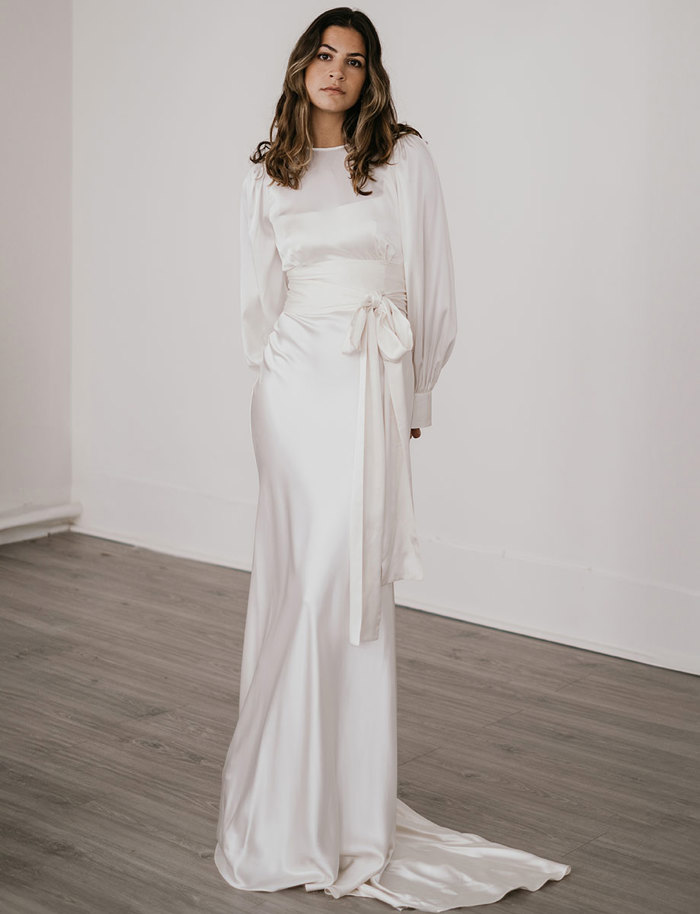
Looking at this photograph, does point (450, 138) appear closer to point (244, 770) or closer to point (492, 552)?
point (492, 552)

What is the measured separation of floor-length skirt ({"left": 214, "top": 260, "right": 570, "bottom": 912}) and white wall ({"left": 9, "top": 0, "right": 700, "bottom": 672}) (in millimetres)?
1693

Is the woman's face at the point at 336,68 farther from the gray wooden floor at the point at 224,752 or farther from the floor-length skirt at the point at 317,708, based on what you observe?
the gray wooden floor at the point at 224,752

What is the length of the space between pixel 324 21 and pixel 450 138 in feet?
6.18

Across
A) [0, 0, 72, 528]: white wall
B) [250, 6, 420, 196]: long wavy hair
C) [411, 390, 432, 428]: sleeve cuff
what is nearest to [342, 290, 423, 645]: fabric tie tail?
[411, 390, 432, 428]: sleeve cuff

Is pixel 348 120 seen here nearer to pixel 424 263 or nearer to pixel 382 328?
pixel 424 263

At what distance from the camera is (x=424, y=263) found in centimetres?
242

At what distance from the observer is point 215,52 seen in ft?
15.6

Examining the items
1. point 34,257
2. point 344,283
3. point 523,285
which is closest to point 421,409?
point 344,283

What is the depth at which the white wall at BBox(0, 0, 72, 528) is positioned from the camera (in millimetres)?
5023

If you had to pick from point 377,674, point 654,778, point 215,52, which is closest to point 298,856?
point 377,674

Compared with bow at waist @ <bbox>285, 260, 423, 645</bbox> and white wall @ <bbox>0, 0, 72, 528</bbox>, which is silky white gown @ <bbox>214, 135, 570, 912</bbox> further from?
white wall @ <bbox>0, 0, 72, 528</bbox>

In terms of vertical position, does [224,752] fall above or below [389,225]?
below

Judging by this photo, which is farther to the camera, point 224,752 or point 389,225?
point 224,752

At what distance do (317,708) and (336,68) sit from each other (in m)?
1.26
